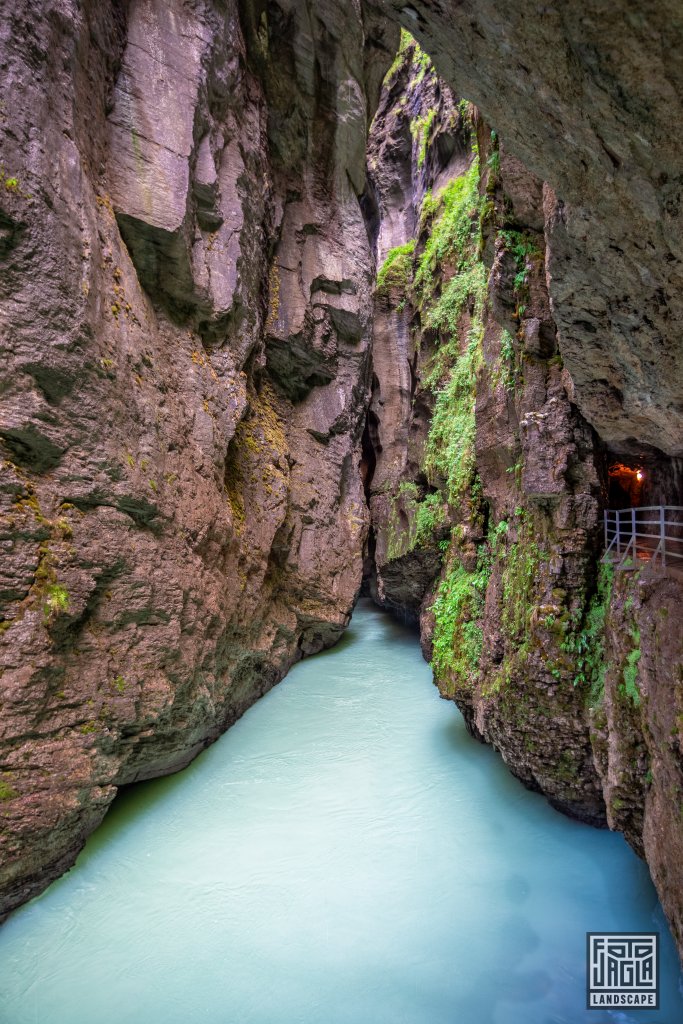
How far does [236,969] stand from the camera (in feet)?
16.1

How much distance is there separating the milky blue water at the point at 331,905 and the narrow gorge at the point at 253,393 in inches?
24.6

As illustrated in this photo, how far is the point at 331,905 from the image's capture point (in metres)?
5.55

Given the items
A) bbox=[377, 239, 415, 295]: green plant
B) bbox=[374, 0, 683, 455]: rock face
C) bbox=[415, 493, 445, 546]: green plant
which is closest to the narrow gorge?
bbox=[374, 0, 683, 455]: rock face

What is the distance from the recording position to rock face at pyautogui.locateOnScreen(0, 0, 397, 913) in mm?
4992

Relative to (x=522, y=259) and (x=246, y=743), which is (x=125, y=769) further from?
(x=522, y=259)

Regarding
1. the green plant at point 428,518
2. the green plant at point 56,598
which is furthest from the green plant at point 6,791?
the green plant at point 428,518

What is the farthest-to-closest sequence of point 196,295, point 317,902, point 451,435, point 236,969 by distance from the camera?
point 451,435 < point 196,295 < point 317,902 < point 236,969

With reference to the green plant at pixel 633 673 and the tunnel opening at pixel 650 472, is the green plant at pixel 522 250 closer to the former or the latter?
the tunnel opening at pixel 650 472

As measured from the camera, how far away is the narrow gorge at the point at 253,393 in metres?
3.37

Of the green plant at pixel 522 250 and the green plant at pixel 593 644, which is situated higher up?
the green plant at pixel 522 250

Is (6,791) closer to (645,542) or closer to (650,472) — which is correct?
(645,542)

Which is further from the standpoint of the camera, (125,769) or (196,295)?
(196,295)

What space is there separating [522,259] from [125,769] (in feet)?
29.1

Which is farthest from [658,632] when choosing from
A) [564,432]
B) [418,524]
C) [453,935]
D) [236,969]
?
[418,524]
